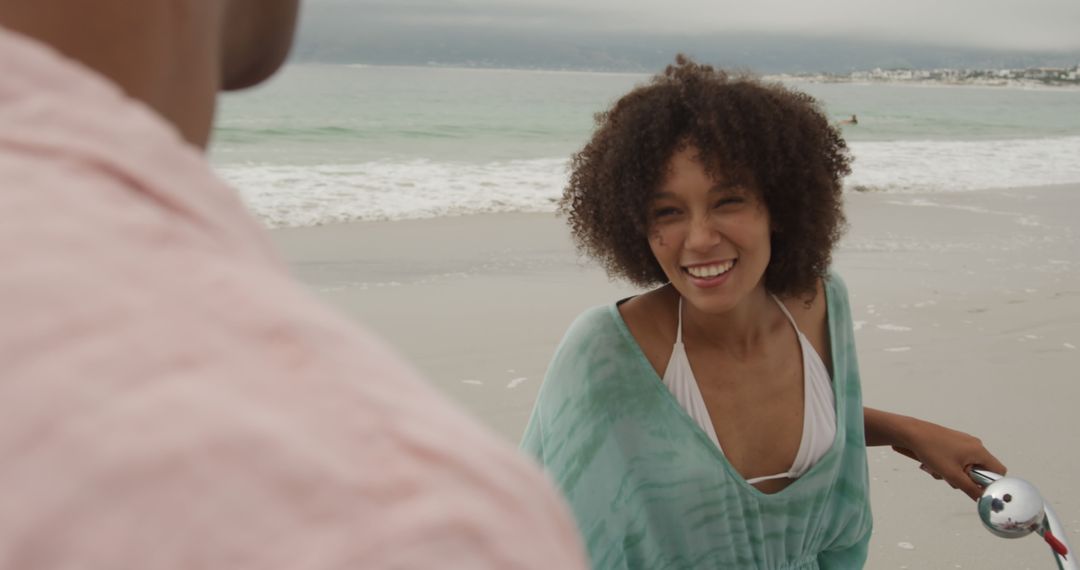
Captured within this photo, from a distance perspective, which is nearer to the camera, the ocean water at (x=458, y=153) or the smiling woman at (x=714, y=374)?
the smiling woman at (x=714, y=374)

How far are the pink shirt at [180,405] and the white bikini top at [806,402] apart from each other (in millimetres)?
2058

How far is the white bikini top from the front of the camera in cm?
239

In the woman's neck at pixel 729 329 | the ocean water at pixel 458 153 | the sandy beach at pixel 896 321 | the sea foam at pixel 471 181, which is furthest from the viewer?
the ocean water at pixel 458 153

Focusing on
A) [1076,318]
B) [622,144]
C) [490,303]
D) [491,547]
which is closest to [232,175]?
[490,303]

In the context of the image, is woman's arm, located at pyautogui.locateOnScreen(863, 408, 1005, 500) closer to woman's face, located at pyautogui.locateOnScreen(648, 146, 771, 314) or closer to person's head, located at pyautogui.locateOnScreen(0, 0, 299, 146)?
woman's face, located at pyautogui.locateOnScreen(648, 146, 771, 314)

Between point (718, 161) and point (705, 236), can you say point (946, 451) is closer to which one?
point (705, 236)

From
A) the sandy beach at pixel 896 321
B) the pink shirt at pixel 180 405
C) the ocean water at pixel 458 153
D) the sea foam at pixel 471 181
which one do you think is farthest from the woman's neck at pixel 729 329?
the sea foam at pixel 471 181

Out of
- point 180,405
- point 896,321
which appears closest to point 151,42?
point 180,405

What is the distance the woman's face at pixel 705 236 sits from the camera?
2.36m

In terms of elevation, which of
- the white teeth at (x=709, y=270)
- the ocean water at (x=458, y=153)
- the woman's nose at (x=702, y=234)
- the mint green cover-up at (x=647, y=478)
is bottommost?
the ocean water at (x=458, y=153)

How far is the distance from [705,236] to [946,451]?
637mm

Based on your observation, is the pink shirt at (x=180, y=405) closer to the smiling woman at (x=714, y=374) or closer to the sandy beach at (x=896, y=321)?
the smiling woman at (x=714, y=374)

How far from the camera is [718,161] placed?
93.6 inches

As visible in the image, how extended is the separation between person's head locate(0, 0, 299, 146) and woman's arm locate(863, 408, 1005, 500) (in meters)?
1.95
